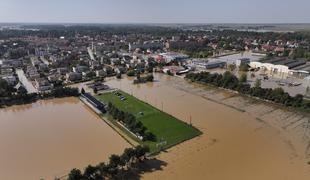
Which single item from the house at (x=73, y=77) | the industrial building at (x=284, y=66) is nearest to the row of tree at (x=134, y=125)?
the house at (x=73, y=77)

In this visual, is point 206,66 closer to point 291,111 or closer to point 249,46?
point 291,111

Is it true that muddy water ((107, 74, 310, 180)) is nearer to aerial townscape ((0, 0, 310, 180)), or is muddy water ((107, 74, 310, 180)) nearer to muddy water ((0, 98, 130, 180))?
aerial townscape ((0, 0, 310, 180))

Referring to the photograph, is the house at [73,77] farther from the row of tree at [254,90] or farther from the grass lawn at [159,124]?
the row of tree at [254,90]

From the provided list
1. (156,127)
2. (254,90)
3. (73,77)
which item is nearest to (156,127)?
(156,127)

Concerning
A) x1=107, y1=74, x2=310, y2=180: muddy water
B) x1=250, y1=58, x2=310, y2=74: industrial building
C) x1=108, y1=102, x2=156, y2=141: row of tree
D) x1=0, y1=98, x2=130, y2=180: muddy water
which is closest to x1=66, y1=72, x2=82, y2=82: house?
x1=0, y1=98, x2=130, y2=180: muddy water

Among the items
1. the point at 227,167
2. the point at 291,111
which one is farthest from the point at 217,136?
the point at 291,111
